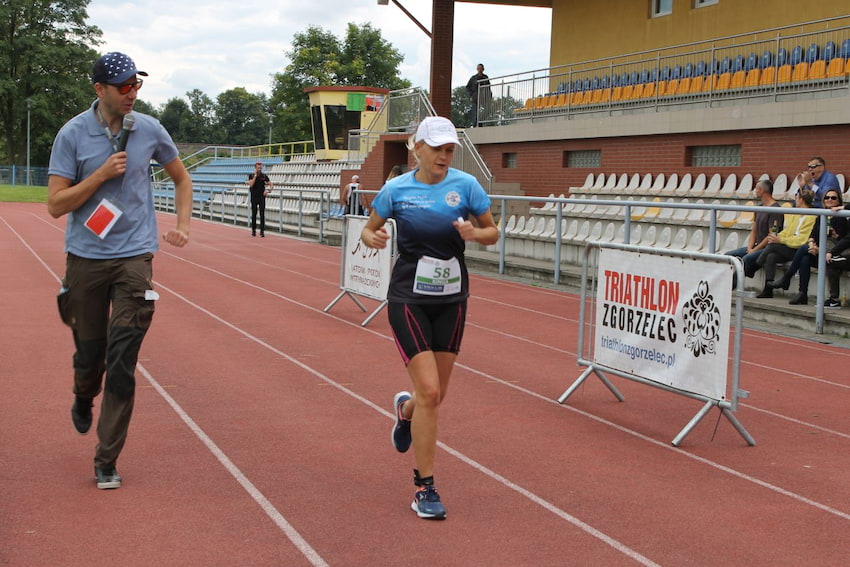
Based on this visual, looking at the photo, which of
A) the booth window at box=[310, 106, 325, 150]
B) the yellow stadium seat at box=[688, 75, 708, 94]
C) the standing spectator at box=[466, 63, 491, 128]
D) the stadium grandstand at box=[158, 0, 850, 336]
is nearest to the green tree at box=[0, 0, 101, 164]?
the booth window at box=[310, 106, 325, 150]

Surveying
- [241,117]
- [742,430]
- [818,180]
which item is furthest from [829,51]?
[241,117]

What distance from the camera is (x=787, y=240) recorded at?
42.0ft

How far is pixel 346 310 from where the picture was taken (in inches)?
522

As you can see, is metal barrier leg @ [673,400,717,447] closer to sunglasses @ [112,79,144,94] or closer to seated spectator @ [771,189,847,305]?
sunglasses @ [112,79,144,94]

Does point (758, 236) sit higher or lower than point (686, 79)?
lower

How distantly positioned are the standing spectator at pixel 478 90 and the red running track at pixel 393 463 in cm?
1943

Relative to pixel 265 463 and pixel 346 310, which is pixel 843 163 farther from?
pixel 265 463

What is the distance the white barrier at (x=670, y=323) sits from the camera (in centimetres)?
677

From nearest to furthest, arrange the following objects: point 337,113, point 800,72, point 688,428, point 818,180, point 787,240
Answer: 1. point 688,428
2. point 787,240
3. point 818,180
4. point 800,72
5. point 337,113

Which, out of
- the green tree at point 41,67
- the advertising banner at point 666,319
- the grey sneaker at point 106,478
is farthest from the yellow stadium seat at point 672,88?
the green tree at point 41,67

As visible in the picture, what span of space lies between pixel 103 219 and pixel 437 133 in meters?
1.72

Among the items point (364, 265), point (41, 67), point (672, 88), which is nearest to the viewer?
point (364, 265)

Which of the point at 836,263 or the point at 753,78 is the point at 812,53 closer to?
the point at 753,78

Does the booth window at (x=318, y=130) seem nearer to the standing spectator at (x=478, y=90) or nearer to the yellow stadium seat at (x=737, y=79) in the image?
the standing spectator at (x=478, y=90)
